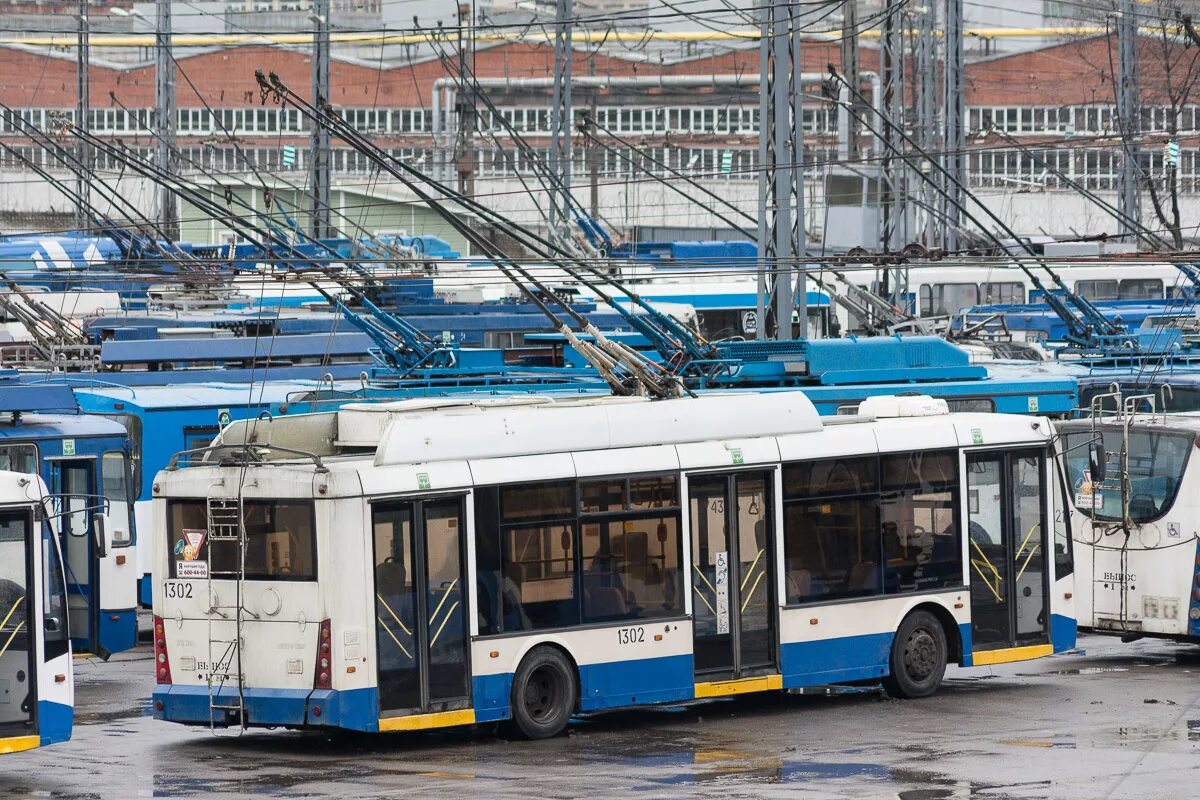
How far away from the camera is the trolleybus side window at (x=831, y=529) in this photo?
14977 mm

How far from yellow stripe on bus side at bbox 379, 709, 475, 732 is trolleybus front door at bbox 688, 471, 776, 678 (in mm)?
1971

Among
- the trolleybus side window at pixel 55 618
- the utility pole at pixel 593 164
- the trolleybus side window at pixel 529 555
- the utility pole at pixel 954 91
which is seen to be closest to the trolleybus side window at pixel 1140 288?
the utility pole at pixel 954 91

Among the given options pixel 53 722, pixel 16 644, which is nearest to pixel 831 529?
pixel 53 722

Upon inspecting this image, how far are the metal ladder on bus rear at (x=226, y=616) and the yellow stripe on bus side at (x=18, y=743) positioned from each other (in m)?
1.26

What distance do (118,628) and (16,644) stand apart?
19.5 feet

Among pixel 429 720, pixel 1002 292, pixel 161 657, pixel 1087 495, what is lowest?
pixel 429 720

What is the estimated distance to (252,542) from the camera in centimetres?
1324

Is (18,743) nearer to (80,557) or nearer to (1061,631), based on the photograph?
(80,557)

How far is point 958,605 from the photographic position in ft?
52.1

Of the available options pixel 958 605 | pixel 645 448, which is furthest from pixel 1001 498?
pixel 645 448

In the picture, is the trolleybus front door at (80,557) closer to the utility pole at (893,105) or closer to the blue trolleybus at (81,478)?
the blue trolleybus at (81,478)

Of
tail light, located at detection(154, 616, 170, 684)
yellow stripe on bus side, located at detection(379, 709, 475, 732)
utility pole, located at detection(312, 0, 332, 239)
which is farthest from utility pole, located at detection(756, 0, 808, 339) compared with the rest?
tail light, located at detection(154, 616, 170, 684)

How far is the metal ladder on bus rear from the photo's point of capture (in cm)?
1317

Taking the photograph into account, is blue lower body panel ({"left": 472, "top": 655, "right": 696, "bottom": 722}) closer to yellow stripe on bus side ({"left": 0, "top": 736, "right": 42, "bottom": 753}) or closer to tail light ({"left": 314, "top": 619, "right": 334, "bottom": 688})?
tail light ({"left": 314, "top": 619, "right": 334, "bottom": 688})
